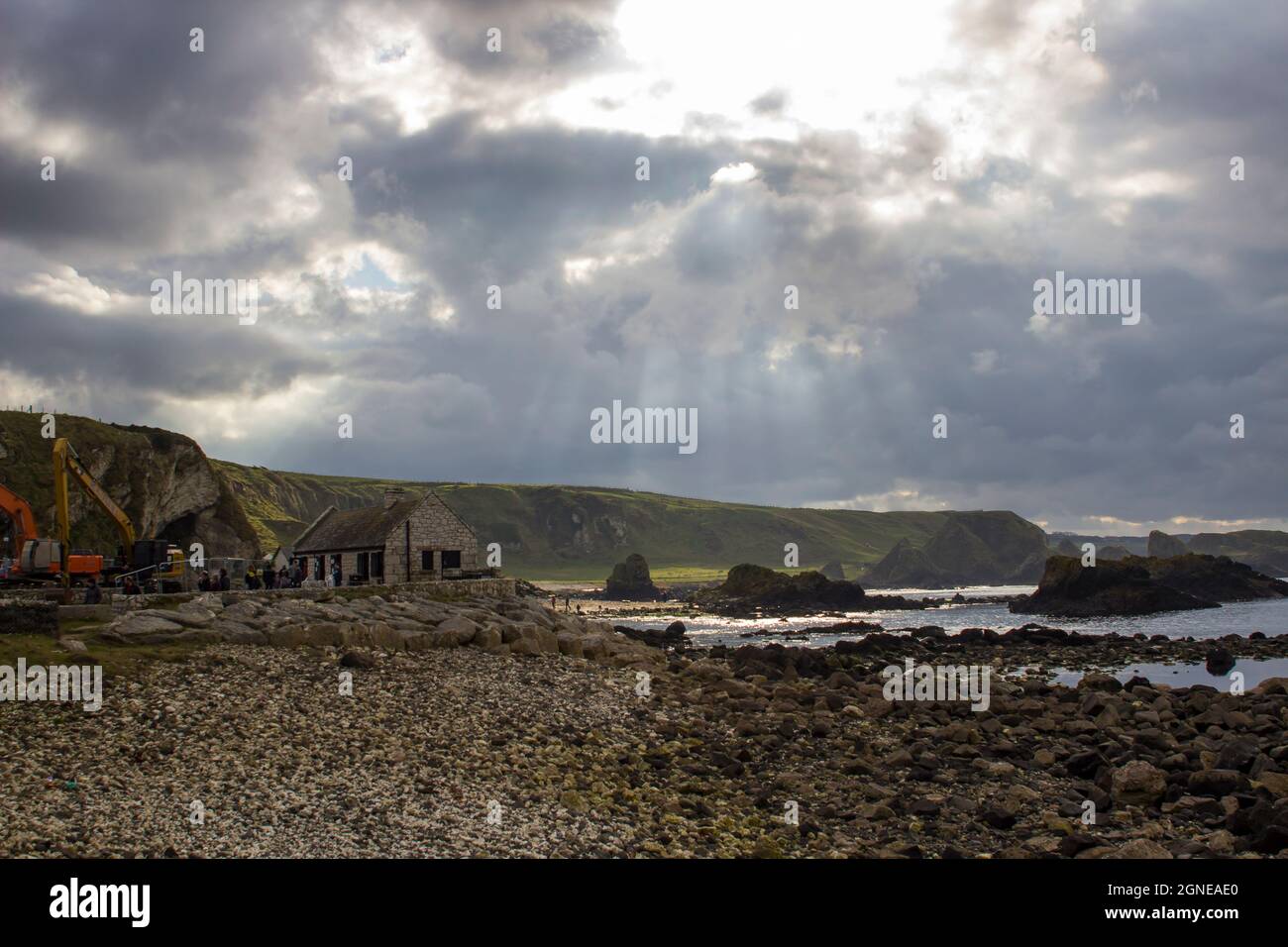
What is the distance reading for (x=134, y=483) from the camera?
234ft

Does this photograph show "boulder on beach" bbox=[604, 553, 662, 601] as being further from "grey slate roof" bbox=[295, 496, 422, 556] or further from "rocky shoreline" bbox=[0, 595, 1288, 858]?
"rocky shoreline" bbox=[0, 595, 1288, 858]

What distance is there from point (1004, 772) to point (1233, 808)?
500 centimetres

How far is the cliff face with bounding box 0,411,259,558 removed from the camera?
63.0 meters

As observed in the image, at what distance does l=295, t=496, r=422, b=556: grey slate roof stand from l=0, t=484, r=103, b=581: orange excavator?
14.4 m

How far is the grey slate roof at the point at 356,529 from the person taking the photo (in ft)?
158

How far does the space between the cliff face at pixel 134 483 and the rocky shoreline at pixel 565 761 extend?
42.0 m

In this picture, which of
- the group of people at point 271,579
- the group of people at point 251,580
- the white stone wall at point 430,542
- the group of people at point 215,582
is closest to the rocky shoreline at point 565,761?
the group of people at point 251,580

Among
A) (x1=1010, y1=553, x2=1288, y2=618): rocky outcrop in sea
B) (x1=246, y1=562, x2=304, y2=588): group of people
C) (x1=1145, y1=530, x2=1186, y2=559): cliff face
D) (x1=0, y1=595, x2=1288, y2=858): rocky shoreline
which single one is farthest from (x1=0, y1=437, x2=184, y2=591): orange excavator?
(x1=1145, y1=530, x2=1186, y2=559): cliff face

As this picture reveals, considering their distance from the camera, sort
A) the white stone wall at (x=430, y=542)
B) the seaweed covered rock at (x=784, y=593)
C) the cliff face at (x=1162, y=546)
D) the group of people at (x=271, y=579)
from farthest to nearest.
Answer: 1. the cliff face at (x=1162, y=546)
2. the seaweed covered rock at (x=784, y=593)
3. the white stone wall at (x=430, y=542)
4. the group of people at (x=271, y=579)

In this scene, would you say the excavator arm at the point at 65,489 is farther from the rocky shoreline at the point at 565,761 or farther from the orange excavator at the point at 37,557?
the rocky shoreline at the point at 565,761

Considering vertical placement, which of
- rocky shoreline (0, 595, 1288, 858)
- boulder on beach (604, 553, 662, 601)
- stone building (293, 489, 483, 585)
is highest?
stone building (293, 489, 483, 585)

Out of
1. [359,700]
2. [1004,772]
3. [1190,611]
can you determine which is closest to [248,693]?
[359,700]

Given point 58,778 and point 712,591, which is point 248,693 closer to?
point 58,778
